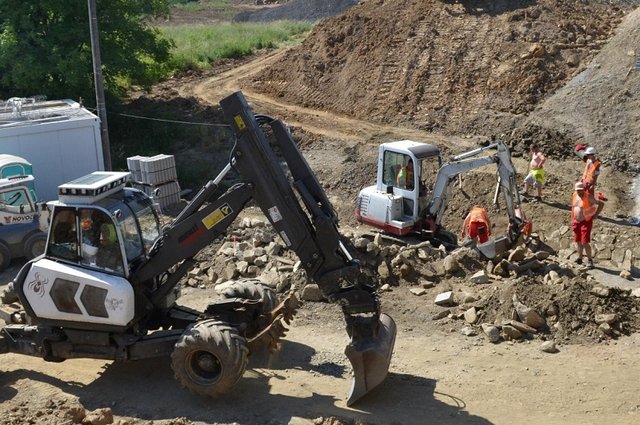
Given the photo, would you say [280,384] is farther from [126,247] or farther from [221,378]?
[126,247]

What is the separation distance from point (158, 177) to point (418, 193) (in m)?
6.58

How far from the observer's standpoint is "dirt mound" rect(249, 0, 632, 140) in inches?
1045

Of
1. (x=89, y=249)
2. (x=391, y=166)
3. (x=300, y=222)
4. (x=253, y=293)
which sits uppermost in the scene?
(x=300, y=222)

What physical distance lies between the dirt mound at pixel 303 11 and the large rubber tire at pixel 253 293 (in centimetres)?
3473

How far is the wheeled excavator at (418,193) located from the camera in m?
17.0

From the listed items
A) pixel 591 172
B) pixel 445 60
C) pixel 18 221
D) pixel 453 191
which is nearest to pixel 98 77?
pixel 18 221

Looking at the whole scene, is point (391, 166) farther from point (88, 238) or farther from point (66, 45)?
point (66, 45)

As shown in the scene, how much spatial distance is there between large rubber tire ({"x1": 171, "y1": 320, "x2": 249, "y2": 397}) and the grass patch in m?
23.5

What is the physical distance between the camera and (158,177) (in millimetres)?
20578

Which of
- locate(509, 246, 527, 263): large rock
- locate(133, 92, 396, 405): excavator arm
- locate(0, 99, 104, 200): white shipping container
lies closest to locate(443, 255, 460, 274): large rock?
locate(509, 246, 527, 263): large rock

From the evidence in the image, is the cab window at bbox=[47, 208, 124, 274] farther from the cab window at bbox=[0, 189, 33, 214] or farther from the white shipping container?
the white shipping container

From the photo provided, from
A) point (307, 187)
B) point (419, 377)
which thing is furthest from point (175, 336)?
point (419, 377)

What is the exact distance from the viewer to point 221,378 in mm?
10469

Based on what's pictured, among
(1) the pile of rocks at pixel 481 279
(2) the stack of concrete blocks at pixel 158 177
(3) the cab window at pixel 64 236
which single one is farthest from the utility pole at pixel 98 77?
(3) the cab window at pixel 64 236
